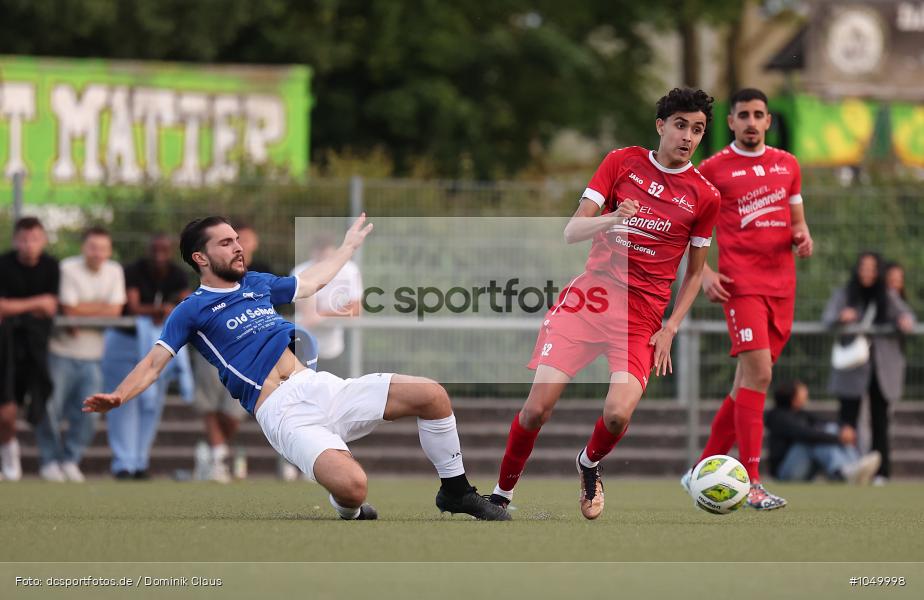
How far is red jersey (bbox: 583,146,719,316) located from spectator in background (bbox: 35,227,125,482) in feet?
22.1

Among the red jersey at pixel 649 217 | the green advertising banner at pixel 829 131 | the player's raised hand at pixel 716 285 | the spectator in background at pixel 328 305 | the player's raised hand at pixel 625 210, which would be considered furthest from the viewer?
the green advertising banner at pixel 829 131

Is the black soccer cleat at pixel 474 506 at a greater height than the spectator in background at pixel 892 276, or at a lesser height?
lesser

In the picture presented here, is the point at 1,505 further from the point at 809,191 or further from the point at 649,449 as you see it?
the point at 809,191

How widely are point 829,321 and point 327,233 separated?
4.97m

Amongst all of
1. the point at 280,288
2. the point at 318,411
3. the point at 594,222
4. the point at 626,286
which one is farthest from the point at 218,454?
the point at 594,222

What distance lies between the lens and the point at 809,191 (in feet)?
55.8

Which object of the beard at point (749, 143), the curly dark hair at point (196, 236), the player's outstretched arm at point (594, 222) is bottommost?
the curly dark hair at point (196, 236)

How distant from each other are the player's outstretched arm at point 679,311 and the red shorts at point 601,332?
0.06m

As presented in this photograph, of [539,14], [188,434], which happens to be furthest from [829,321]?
[539,14]

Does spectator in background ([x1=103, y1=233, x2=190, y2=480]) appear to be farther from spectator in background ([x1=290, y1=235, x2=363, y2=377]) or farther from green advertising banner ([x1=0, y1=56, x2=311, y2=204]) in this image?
green advertising banner ([x1=0, y1=56, x2=311, y2=204])

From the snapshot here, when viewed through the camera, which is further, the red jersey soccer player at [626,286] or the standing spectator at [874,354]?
the standing spectator at [874,354]

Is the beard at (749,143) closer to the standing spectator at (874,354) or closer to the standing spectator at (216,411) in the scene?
the standing spectator at (216,411)

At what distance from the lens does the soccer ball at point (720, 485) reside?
859 cm

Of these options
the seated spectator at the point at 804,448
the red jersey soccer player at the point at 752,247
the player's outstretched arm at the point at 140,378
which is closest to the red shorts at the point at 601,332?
the red jersey soccer player at the point at 752,247
